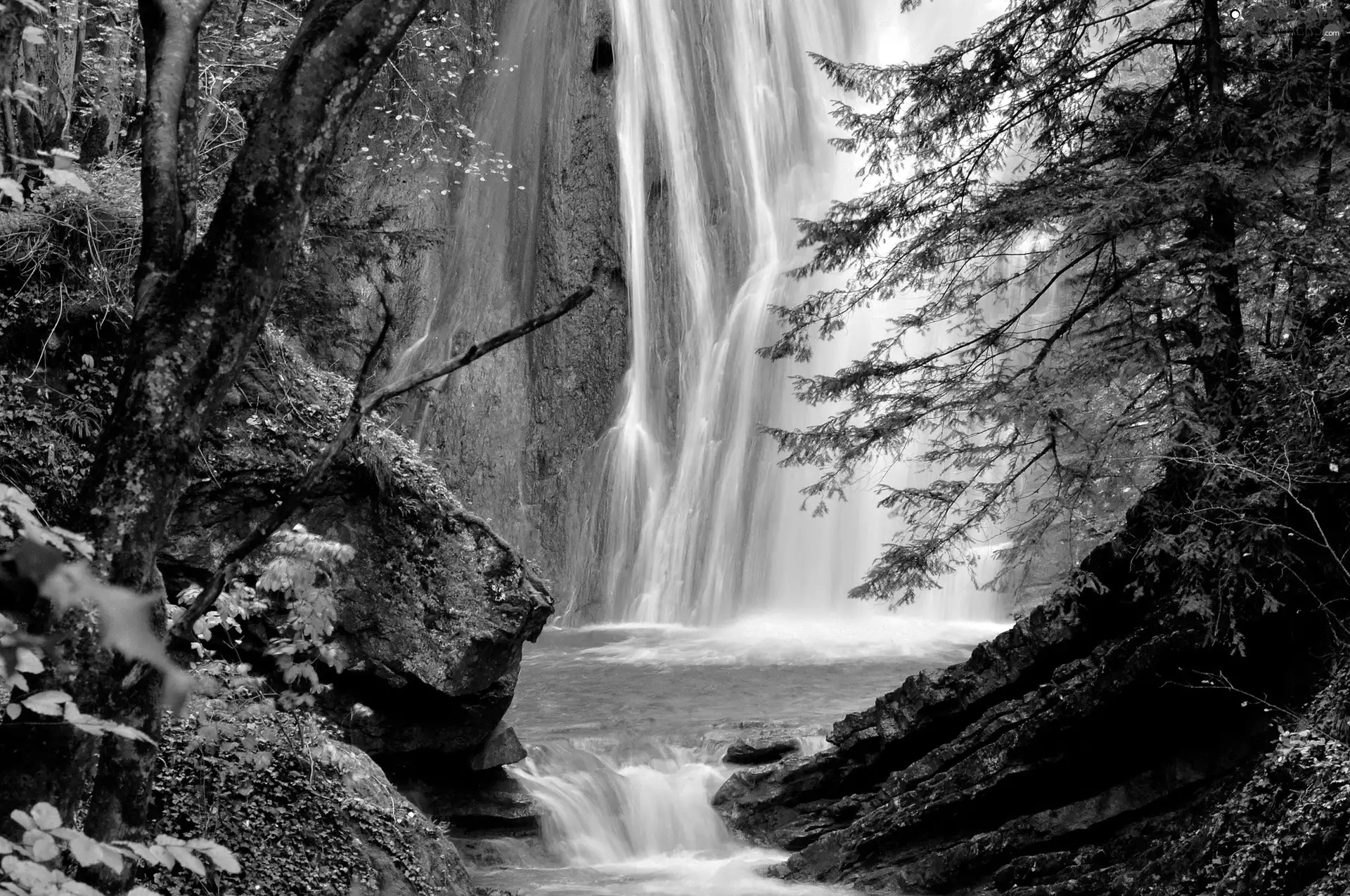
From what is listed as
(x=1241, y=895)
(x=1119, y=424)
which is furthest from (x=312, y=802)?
(x=1119, y=424)

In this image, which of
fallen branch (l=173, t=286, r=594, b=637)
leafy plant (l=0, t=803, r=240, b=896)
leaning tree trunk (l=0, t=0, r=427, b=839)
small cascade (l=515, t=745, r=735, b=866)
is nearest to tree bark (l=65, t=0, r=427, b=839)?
leaning tree trunk (l=0, t=0, r=427, b=839)

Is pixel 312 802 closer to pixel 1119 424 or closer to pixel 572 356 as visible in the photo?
pixel 1119 424

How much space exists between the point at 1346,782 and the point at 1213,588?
6.09 feet

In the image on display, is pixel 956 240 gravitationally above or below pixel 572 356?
below

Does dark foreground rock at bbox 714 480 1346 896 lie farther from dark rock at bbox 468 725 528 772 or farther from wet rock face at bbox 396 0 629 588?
wet rock face at bbox 396 0 629 588

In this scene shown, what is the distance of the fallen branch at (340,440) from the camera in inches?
123

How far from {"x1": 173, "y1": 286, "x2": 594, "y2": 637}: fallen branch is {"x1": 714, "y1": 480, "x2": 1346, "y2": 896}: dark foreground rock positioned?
431 centimetres

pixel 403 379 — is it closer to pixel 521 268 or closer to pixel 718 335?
pixel 718 335

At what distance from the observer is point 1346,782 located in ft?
14.4

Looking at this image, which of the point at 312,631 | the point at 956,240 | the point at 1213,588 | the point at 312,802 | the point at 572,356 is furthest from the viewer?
the point at 572,356

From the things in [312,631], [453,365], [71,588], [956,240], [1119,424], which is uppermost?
[956,240]

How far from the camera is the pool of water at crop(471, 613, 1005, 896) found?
8.74m

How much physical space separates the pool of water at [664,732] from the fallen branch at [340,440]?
5.66 m

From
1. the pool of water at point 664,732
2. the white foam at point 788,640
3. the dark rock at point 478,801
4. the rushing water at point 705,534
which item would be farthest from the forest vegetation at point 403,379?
the white foam at point 788,640
